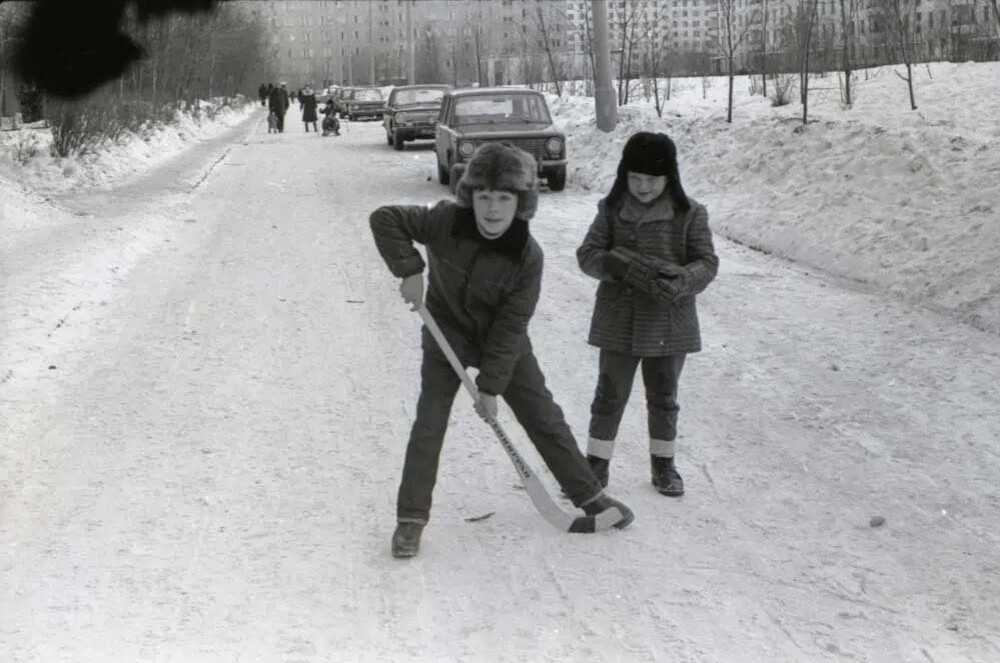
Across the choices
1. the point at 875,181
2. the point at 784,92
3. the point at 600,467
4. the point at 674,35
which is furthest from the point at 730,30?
the point at 674,35

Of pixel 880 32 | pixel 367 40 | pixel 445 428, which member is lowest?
pixel 445 428

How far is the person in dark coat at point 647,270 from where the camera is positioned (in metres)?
4.87

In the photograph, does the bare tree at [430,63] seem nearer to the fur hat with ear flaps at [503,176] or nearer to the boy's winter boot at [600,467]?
the boy's winter boot at [600,467]

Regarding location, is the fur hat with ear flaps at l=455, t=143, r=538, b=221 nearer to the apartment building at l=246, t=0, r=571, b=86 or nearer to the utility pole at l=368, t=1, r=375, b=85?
the apartment building at l=246, t=0, r=571, b=86

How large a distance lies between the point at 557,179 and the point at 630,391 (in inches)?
477

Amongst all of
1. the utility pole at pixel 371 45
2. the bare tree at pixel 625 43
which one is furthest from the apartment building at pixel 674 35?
the utility pole at pixel 371 45

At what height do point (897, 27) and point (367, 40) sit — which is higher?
point (367, 40)

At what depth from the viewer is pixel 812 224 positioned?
37.2 feet

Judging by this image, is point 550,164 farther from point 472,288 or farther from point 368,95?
point 368,95

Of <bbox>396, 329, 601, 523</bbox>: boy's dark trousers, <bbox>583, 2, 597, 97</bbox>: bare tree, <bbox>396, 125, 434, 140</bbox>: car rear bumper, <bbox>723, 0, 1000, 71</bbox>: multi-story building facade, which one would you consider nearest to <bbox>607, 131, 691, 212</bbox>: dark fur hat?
<bbox>396, 329, 601, 523</bbox>: boy's dark trousers

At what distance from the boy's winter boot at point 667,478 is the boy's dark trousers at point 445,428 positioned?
54 centimetres

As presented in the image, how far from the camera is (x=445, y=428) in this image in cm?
461

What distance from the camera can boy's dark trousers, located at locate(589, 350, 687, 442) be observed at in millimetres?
5094

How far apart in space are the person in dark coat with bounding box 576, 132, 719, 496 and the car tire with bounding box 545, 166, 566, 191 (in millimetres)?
11965
